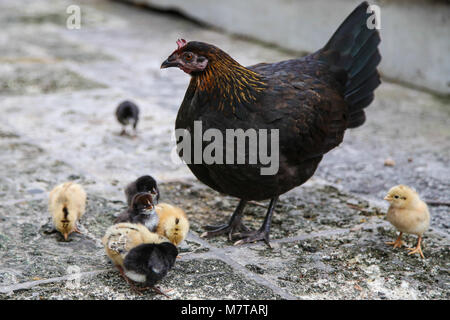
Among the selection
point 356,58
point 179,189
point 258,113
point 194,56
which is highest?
point 356,58

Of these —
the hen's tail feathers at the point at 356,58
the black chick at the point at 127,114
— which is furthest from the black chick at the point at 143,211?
the black chick at the point at 127,114

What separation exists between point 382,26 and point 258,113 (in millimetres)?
4549

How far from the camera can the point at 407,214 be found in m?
4.23

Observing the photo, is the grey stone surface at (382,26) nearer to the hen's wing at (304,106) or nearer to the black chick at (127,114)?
the hen's wing at (304,106)

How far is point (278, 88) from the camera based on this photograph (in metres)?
4.25

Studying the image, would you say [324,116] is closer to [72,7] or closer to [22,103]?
[22,103]

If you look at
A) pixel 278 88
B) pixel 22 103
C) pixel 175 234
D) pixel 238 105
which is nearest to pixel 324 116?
pixel 278 88

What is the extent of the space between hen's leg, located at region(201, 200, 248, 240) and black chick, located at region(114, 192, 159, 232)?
0.47 m

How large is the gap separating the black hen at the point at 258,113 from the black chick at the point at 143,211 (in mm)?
377

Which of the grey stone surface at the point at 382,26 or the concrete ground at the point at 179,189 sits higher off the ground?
the grey stone surface at the point at 382,26

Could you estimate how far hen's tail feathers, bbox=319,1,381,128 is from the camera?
4.96 meters

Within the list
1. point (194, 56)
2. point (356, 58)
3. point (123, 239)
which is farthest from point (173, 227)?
point (356, 58)

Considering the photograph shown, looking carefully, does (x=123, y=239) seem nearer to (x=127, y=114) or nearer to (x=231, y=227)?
(x=231, y=227)

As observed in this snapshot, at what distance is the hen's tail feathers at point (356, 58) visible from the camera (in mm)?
4965
